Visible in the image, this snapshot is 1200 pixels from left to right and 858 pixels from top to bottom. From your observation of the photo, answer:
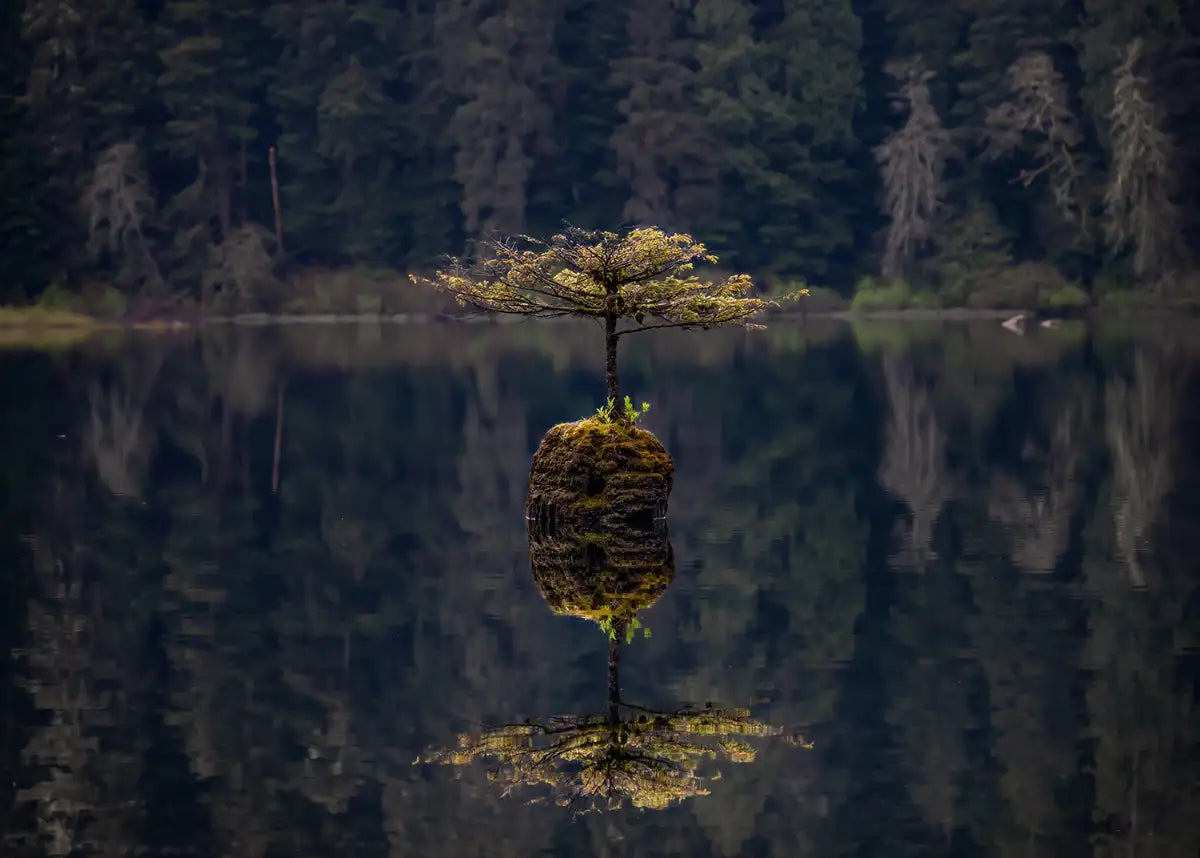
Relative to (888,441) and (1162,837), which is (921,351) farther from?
(1162,837)

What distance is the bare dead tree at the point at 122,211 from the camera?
264 feet

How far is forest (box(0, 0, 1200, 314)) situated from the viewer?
81.7 metres

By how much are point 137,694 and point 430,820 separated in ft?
13.5

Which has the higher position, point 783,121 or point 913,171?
point 783,121

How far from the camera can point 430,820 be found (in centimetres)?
1227

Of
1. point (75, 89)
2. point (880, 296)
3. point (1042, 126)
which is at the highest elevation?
point (75, 89)

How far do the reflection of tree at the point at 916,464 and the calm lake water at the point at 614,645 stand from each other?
116 mm

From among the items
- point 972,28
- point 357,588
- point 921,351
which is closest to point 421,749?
point 357,588

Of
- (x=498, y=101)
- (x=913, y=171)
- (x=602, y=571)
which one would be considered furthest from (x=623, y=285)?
(x=498, y=101)

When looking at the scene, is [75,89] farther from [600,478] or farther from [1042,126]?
[600,478]

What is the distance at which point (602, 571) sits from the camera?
19.7m

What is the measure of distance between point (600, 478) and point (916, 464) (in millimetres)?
8469

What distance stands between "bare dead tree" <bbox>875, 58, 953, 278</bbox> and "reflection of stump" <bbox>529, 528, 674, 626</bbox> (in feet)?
206

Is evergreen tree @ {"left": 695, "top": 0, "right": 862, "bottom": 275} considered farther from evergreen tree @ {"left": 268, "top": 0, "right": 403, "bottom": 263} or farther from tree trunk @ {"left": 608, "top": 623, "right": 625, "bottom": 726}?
tree trunk @ {"left": 608, "top": 623, "right": 625, "bottom": 726}
